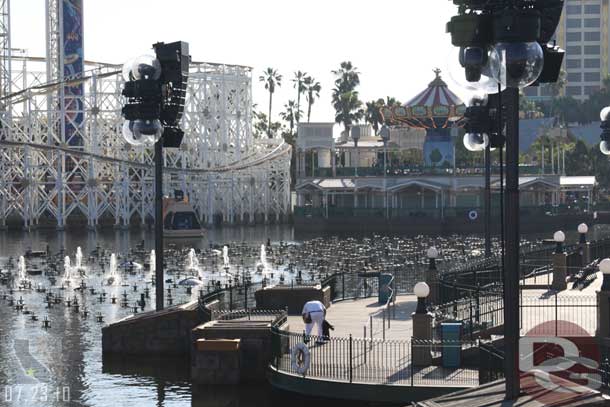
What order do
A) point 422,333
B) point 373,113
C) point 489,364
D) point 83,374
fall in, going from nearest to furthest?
point 489,364
point 422,333
point 83,374
point 373,113

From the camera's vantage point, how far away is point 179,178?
114188 mm

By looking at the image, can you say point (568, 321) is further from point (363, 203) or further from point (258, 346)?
point (363, 203)

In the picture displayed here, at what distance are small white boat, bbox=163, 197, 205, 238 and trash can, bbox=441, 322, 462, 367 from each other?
71.6 m

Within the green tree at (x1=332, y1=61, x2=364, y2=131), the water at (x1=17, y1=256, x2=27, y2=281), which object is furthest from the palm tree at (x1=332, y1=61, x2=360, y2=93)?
the water at (x1=17, y1=256, x2=27, y2=281)

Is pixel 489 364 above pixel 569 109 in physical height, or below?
below

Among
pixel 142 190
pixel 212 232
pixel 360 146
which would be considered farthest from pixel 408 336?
pixel 360 146

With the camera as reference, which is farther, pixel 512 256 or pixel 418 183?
pixel 418 183

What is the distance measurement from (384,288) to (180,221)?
2517 inches

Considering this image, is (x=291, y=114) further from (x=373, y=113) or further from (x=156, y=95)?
(x=156, y=95)

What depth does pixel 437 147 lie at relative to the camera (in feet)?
367

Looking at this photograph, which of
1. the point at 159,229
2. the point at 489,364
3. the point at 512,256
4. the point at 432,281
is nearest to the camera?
the point at 512,256

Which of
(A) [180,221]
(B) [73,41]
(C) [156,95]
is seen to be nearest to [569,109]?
(B) [73,41]

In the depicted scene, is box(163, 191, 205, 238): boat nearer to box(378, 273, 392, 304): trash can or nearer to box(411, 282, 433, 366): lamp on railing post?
box(378, 273, 392, 304): trash can

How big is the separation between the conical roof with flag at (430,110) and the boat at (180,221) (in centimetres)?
2044
